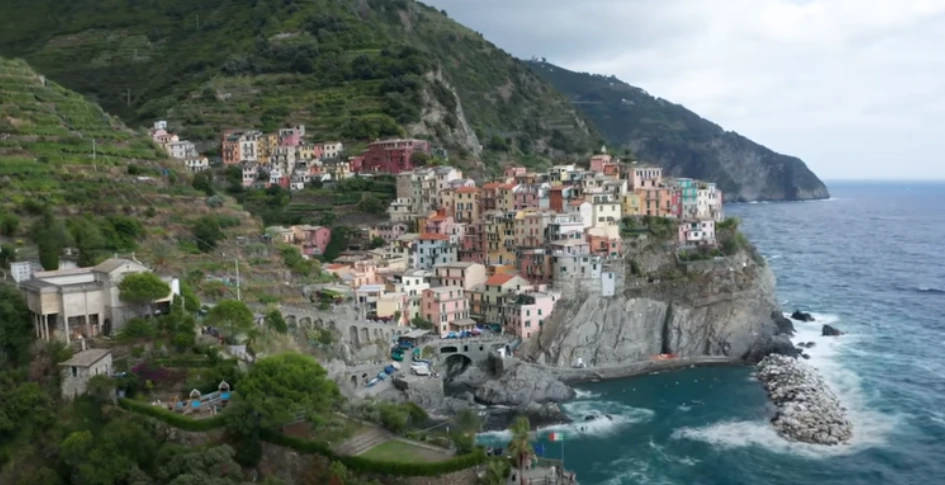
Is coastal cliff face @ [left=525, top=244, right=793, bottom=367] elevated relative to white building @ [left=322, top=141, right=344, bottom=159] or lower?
lower

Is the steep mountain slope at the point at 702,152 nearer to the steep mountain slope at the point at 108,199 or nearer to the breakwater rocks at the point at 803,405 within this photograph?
the breakwater rocks at the point at 803,405

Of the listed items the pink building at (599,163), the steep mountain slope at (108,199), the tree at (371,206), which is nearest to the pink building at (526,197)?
the pink building at (599,163)

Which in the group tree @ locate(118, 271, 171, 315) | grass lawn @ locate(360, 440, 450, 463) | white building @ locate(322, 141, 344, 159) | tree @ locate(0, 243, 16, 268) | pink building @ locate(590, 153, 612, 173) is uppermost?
white building @ locate(322, 141, 344, 159)

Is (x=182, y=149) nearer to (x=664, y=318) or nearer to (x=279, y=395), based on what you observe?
(x=664, y=318)

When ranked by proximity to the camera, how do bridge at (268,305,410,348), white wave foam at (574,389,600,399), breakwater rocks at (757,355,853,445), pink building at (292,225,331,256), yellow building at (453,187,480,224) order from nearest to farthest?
breakwater rocks at (757,355,853,445), bridge at (268,305,410,348), white wave foam at (574,389,600,399), pink building at (292,225,331,256), yellow building at (453,187,480,224)

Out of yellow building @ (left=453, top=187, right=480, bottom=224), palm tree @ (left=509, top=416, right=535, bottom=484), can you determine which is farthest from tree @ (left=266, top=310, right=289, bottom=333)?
yellow building @ (left=453, top=187, right=480, bottom=224)

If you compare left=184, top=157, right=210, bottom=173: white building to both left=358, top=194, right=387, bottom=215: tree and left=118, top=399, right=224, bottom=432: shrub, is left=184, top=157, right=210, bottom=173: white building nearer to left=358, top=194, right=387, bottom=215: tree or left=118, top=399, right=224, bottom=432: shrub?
left=358, top=194, right=387, bottom=215: tree

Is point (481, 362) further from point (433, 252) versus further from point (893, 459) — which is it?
point (893, 459)
